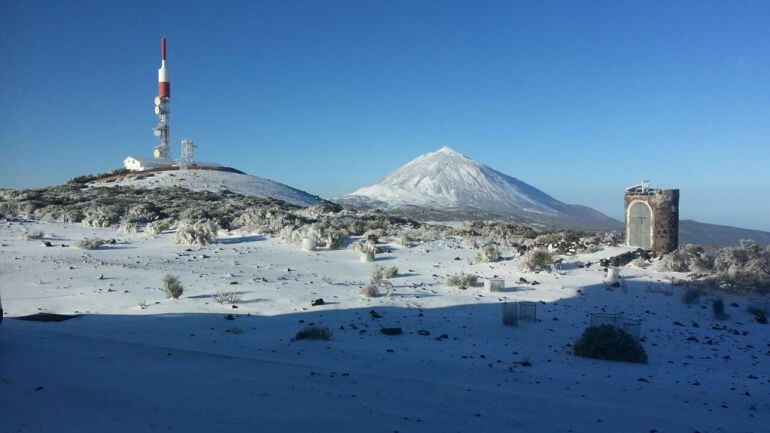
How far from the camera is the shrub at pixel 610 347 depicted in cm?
766

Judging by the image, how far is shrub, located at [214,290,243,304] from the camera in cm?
955

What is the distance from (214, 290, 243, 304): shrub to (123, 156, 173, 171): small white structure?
4695 centimetres

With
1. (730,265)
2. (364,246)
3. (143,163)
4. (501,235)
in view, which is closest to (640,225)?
(730,265)

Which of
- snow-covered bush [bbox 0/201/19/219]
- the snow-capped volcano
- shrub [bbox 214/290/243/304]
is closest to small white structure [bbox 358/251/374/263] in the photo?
shrub [bbox 214/290/243/304]

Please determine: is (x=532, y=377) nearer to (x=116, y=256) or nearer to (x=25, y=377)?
(x=25, y=377)

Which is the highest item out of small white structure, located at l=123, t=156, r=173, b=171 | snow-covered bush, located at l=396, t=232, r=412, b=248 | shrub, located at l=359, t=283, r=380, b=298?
small white structure, located at l=123, t=156, r=173, b=171

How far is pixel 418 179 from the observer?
102 metres

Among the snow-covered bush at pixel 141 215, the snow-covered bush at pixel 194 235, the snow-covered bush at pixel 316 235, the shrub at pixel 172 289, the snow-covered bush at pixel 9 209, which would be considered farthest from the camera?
the snow-covered bush at pixel 9 209

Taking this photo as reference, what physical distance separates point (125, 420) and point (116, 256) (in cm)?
1047

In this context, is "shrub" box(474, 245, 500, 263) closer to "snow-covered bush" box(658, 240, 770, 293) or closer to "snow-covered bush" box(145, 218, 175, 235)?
"snow-covered bush" box(658, 240, 770, 293)

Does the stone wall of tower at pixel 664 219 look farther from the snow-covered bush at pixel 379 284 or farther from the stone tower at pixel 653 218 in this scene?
the snow-covered bush at pixel 379 284

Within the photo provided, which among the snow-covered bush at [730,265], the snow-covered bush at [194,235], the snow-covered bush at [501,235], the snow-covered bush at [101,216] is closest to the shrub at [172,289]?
the snow-covered bush at [194,235]

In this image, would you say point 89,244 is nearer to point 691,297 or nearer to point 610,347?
point 610,347

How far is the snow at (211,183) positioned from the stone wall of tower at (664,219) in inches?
1138
